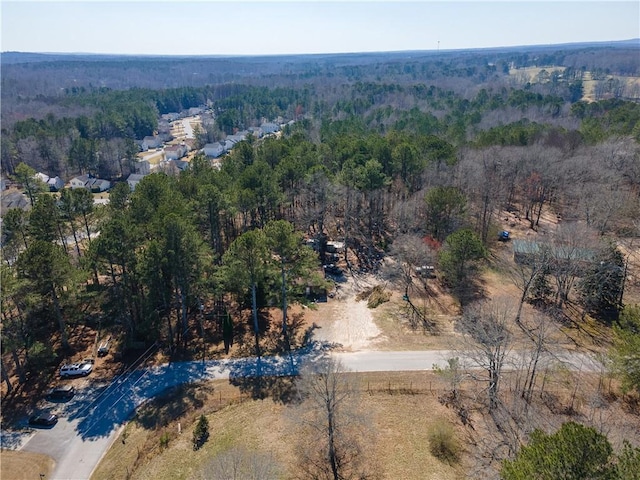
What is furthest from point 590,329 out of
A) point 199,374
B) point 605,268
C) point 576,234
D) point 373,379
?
point 199,374

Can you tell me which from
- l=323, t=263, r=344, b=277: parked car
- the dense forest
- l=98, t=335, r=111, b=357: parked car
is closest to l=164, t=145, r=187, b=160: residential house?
the dense forest

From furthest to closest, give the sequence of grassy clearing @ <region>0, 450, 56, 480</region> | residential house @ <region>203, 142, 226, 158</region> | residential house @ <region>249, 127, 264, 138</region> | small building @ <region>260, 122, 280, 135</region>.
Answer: small building @ <region>260, 122, 280, 135</region>, residential house @ <region>249, 127, 264, 138</region>, residential house @ <region>203, 142, 226, 158</region>, grassy clearing @ <region>0, 450, 56, 480</region>

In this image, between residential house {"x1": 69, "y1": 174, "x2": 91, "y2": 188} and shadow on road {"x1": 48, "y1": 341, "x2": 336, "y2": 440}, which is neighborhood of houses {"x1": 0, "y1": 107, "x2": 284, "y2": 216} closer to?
residential house {"x1": 69, "y1": 174, "x2": 91, "y2": 188}

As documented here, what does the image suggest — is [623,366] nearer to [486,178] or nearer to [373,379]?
[373,379]

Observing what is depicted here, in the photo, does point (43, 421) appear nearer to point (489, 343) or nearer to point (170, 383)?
point (170, 383)

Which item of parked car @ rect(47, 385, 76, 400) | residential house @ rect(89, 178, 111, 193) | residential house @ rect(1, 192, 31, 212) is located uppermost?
residential house @ rect(1, 192, 31, 212)
